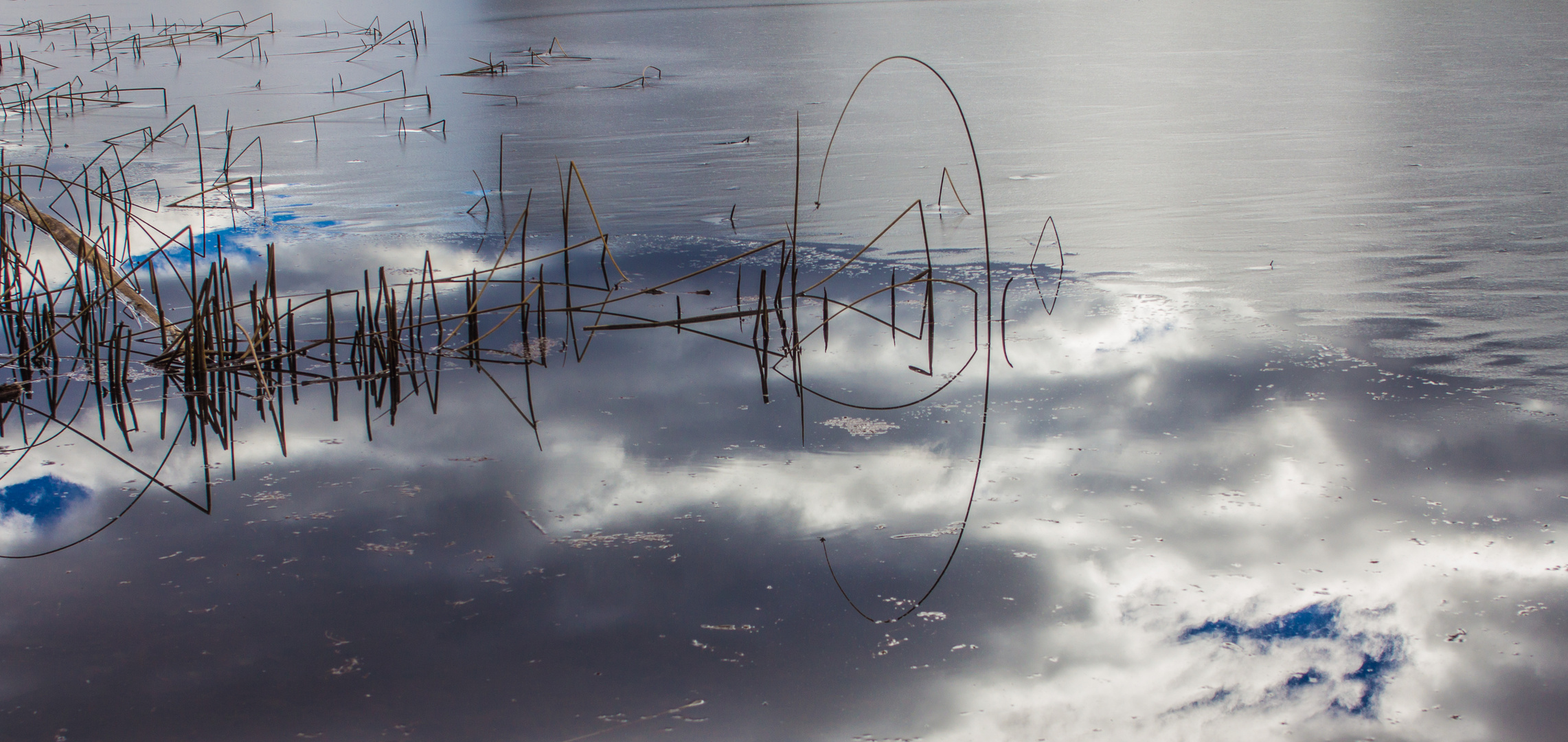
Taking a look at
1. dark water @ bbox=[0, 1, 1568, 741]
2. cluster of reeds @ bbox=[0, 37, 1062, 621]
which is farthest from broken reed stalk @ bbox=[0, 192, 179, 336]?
dark water @ bbox=[0, 1, 1568, 741]

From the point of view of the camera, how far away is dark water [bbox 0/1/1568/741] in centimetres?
179

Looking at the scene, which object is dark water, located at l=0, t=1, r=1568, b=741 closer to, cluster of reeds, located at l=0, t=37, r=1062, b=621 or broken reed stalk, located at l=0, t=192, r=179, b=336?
cluster of reeds, located at l=0, t=37, r=1062, b=621

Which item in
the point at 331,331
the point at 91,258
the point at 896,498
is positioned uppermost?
the point at 91,258

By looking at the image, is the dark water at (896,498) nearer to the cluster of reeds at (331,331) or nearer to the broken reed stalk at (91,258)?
the cluster of reeds at (331,331)

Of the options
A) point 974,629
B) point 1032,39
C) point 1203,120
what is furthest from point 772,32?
point 974,629

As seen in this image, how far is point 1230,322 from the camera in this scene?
356cm

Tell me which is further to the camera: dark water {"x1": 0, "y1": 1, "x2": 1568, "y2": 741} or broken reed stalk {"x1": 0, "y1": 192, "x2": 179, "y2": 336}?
broken reed stalk {"x1": 0, "y1": 192, "x2": 179, "y2": 336}

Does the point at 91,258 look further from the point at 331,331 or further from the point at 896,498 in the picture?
the point at 896,498

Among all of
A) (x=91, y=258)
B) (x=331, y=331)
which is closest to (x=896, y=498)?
(x=331, y=331)

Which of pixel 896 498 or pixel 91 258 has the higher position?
pixel 91 258

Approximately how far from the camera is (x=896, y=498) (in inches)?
96.4

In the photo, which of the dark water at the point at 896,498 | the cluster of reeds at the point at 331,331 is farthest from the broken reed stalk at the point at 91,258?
the dark water at the point at 896,498

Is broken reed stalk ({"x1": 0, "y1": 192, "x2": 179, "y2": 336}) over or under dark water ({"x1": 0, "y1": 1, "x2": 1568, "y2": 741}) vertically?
over

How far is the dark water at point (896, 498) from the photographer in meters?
1.79
